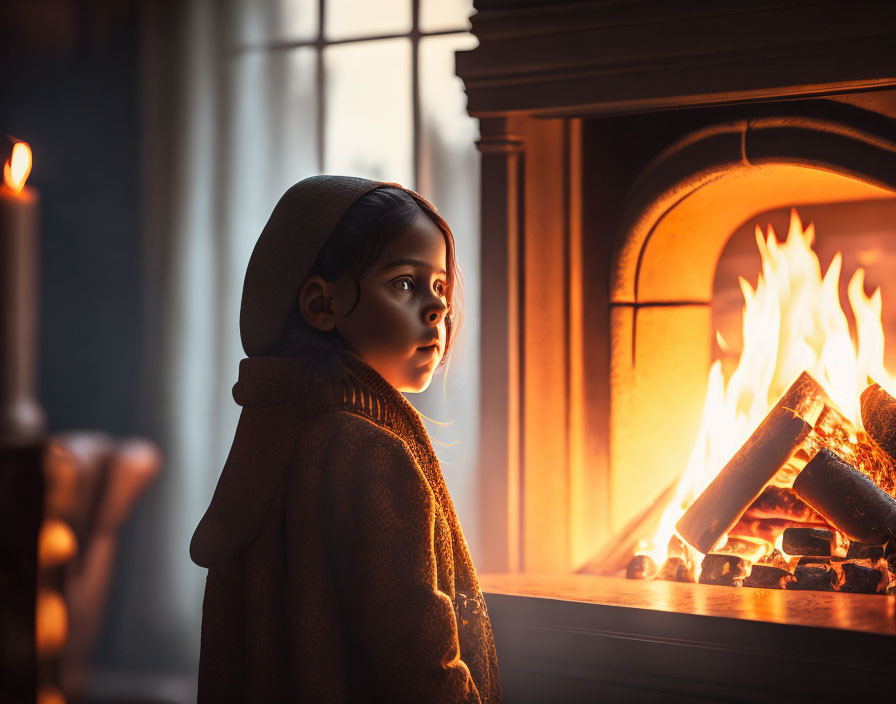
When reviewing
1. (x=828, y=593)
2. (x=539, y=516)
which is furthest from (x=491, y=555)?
(x=828, y=593)

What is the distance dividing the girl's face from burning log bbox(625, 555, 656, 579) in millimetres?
744

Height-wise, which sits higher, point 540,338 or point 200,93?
point 200,93

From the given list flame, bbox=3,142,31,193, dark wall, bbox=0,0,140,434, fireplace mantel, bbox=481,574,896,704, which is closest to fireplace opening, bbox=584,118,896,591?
fireplace mantel, bbox=481,574,896,704

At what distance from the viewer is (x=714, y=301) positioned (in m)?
1.96

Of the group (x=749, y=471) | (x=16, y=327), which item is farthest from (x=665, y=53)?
(x=16, y=327)

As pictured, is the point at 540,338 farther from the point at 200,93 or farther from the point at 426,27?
the point at 200,93

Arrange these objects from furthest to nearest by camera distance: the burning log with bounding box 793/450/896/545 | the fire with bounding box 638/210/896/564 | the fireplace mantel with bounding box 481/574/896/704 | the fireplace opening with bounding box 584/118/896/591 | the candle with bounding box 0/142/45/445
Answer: the fire with bounding box 638/210/896/564 < the fireplace opening with bounding box 584/118/896/591 < the burning log with bounding box 793/450/896/545 < the fireplace mantel with bounding box 481/574/896/704 < the candle with bounding box 0/142/45/445

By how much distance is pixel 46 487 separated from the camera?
55 centimetres

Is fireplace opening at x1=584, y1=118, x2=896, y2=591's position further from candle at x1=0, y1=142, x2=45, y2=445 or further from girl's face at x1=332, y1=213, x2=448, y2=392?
candle at x1=0, y1=142, x2=45, y2=445

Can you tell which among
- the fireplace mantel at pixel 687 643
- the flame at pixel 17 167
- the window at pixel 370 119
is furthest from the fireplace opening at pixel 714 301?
the flame at pixel 17 167

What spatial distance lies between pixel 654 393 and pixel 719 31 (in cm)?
67

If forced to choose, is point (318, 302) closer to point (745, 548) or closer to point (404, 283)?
point (404, 283)

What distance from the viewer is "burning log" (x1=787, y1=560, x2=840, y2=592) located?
1.50 meters

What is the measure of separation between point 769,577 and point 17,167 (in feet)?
4.25
